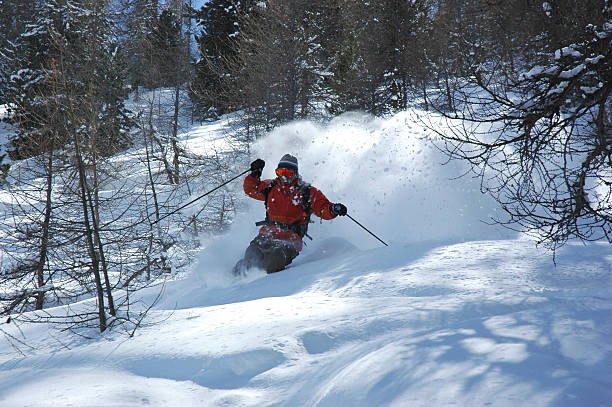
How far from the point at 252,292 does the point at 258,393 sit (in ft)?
9.33

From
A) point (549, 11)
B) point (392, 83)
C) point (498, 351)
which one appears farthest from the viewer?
point (392, 83)

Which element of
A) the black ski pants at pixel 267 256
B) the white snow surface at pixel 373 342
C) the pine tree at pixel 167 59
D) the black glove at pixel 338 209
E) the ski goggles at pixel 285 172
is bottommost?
the white snow surface at pixel 373 342

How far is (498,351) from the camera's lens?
2215 mm

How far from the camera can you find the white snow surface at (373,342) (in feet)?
6.63

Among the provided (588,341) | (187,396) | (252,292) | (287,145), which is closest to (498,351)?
(588,341)

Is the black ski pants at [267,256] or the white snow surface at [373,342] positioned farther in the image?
the black ski pants at [267,256]

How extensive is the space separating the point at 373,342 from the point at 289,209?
456cm

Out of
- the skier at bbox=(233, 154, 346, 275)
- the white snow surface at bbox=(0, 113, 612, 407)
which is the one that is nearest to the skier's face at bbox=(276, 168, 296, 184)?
the skier at bbox=(233, 154, 346, 275)

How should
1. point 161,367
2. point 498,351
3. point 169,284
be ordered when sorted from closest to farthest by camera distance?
1. point 498,351
2. point 161,367
3. point 169,284

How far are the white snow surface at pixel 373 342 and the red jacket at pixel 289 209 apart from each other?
1.05 m

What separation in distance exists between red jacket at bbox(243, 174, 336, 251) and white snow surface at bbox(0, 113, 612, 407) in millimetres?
1051

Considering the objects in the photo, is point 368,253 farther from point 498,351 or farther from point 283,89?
point 283,89

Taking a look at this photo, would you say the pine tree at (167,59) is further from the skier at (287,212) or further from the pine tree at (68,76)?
the skier at (287,212)

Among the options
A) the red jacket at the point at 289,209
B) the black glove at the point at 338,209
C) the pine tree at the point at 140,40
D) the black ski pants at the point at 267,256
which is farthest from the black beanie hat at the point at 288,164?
the pine tree at the point at 140,40
